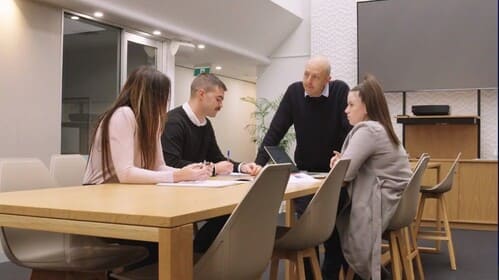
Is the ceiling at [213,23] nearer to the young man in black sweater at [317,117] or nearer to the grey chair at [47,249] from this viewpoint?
the young man in black sweater at [317,117]

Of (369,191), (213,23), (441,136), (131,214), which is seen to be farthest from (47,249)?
(441,136)

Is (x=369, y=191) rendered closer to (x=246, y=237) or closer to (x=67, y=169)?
(x=246, y=237)

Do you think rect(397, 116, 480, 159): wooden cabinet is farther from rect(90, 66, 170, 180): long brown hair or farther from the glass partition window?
rect(90, 66, 170, 180): long brown hair

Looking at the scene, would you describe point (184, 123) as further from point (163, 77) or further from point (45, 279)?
point (45, 279)

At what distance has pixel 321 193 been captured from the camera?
1.95m

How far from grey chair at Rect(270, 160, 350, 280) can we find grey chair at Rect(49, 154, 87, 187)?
1050mm

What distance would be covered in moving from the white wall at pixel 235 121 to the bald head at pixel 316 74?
5775mm

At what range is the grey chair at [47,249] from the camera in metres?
1.75

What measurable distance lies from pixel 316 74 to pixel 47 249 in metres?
1.88

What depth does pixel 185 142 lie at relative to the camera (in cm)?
289

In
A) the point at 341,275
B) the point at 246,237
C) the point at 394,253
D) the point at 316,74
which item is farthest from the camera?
the point at 316,74

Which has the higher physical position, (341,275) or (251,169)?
(251,169)

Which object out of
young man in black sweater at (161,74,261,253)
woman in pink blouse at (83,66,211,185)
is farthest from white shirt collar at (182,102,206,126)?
woman in pink blouse at (83,66,211,185)

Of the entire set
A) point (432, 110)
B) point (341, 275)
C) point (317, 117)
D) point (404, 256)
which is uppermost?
point (432, 110)
